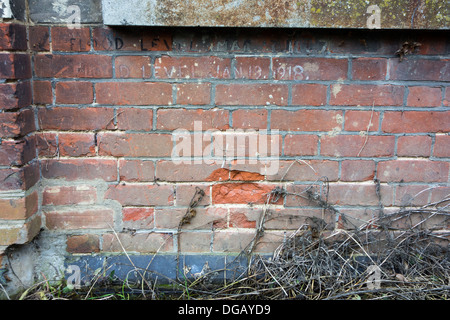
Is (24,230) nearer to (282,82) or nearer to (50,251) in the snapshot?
(50,251)

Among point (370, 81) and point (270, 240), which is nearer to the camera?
point (370, 81)

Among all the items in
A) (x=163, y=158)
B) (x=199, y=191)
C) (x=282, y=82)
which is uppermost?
(x=282, y=82)

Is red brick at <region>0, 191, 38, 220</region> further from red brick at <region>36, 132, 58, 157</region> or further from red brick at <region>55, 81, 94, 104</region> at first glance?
red brick at <region>55, 81, 94, 104</region>

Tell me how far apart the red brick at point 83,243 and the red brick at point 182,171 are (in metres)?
0.48

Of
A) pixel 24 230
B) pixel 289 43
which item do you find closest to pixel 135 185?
pixel 24 230

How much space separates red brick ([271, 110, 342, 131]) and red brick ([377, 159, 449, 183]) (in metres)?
0.34

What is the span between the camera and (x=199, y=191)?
183 cm

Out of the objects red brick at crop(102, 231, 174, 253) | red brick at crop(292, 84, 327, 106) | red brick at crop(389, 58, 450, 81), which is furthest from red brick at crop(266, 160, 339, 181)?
red brick at crop(102, 231, 174, 253)

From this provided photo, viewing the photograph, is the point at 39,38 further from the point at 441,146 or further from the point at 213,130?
the point at 441,146

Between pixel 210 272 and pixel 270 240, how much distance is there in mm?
362

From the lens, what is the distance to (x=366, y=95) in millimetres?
1751

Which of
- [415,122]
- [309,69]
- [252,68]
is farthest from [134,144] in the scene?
[415,122]

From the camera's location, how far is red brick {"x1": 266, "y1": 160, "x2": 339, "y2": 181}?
182 centimetres

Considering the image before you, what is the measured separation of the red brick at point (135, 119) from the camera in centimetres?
174
